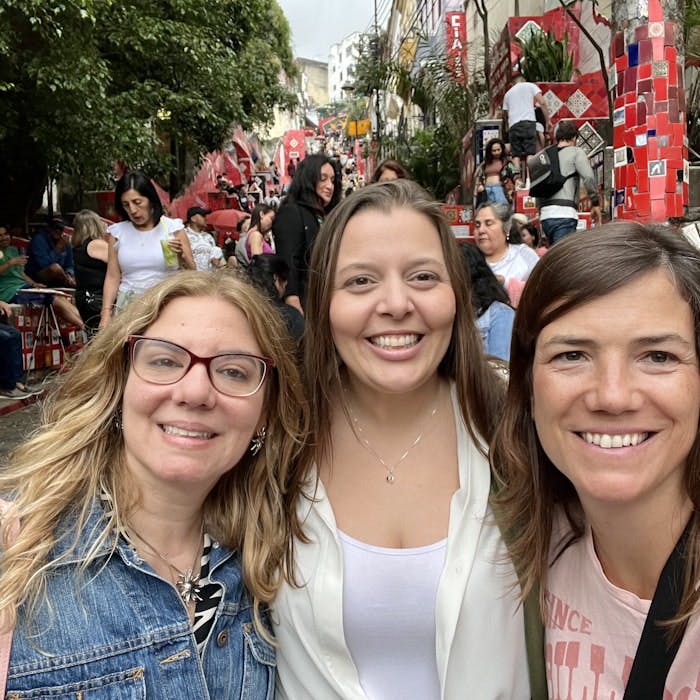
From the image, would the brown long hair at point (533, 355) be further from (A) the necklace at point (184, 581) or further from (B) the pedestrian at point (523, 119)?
(B) the pedestrian at point (523, 119)

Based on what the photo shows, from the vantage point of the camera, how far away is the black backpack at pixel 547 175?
745cm

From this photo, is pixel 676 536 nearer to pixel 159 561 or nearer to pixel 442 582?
pixel 442 582

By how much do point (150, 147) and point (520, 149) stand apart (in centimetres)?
594

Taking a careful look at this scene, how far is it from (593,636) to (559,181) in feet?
21.4

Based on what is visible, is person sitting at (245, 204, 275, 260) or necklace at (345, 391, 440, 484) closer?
necklace at (345, 391, 440, 484)

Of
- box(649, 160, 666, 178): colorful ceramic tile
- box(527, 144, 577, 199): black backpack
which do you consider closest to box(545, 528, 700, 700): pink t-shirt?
box(649, 160, 666, 178): colorful ceramic tile

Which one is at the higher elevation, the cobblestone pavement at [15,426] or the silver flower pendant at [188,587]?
the silver flower pendant at [188,587]

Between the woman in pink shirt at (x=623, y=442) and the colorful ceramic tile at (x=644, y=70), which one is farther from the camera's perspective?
the colorful ceramic tile at (x=644, y=70)

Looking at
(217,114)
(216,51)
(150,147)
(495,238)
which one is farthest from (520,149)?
(217,114)

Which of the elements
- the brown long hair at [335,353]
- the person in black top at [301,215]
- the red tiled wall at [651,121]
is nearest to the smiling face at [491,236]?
the red tiled wall at [651,121]

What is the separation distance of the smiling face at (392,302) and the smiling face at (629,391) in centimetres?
47

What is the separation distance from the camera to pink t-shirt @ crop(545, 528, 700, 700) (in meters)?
1.44

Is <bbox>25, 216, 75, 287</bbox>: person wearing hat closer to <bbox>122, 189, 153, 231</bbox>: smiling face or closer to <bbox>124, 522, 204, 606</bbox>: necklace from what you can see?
<bbox>122, 189, 153, 231</bbox>: smiling face

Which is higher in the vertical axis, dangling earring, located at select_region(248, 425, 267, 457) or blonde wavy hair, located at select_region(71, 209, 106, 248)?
blonde wavy hair, located at select_region(71, 209, 106, 248)
